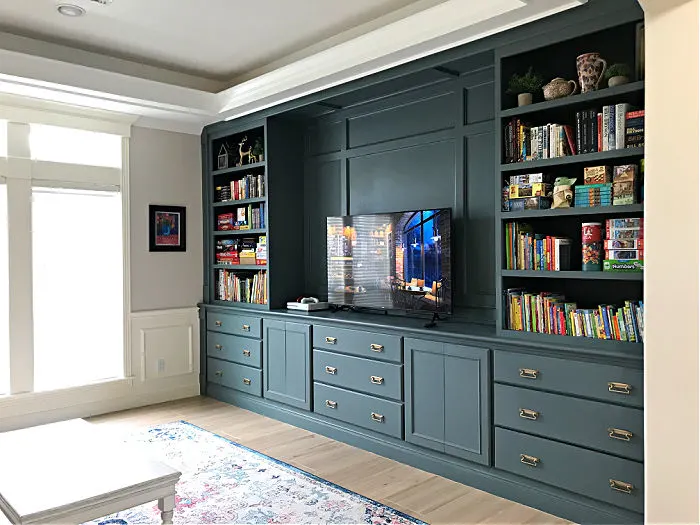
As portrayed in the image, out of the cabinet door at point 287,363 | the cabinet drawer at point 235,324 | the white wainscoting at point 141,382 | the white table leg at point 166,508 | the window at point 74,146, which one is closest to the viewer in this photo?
the white table leg at point 166,508

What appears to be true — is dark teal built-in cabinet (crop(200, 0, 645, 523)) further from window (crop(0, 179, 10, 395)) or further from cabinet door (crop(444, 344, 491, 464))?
window (crop(0, 179, 10, 395))

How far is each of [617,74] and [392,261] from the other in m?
1.78

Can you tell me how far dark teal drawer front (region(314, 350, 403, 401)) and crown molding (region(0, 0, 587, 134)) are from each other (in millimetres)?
1904

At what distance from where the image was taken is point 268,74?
433 centimetres

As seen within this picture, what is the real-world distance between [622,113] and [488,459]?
6.19 ft

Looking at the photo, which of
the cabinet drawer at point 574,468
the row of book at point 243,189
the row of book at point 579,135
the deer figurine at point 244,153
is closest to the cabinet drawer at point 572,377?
the cabinet drawer at point 574,468

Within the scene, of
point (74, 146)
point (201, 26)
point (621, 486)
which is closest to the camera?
point (621, 486)

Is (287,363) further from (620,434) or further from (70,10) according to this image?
(70,10)

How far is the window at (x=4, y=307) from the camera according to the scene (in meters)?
4.41

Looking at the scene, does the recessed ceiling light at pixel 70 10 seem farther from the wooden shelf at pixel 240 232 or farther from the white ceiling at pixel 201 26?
the wooden shelf at pixel 240 232

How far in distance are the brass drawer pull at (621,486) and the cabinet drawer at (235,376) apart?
2877 millimetres

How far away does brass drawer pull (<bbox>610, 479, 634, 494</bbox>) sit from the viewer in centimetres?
261

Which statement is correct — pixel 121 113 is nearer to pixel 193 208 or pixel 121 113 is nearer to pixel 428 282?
pixel 193 208

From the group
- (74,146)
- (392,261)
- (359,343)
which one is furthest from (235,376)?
(74,146)
